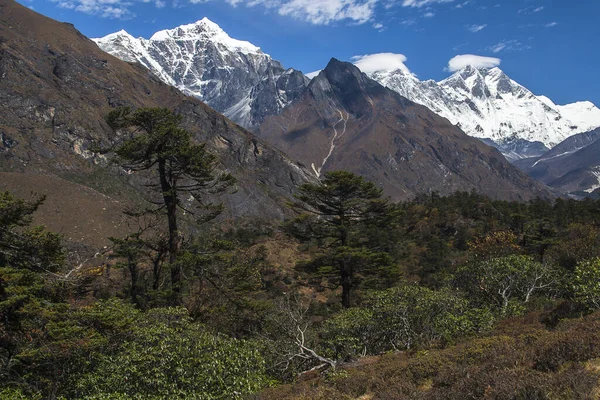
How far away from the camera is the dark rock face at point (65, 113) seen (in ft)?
426

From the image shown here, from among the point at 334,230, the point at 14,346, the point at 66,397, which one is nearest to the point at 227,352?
the point at 66,397

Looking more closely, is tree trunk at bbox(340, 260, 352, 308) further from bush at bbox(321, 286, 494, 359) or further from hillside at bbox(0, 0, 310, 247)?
hillside at bbox(0, 0, 310, 247)

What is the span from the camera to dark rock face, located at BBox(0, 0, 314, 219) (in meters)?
130

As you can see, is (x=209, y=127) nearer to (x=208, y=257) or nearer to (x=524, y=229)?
(x=524, y=229)

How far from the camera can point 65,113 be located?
146 metres

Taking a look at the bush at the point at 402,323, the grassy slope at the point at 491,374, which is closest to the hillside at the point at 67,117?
the bush at the point at 402,323

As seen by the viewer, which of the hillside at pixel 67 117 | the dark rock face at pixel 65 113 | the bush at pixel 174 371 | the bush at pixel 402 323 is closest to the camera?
the bush at pixel 174 371

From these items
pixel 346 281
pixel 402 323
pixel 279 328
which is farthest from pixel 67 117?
pixel 402 323

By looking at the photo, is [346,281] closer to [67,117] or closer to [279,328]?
[279,328]

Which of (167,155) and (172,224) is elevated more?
(167,155)

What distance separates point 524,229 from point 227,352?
134 feet

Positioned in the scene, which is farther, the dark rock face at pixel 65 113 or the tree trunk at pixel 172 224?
the dark rock face at pixel 65 113

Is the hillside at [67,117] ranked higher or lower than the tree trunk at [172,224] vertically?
higher

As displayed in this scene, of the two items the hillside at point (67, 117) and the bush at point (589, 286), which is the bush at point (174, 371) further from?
the hillside at point (67, 117)
